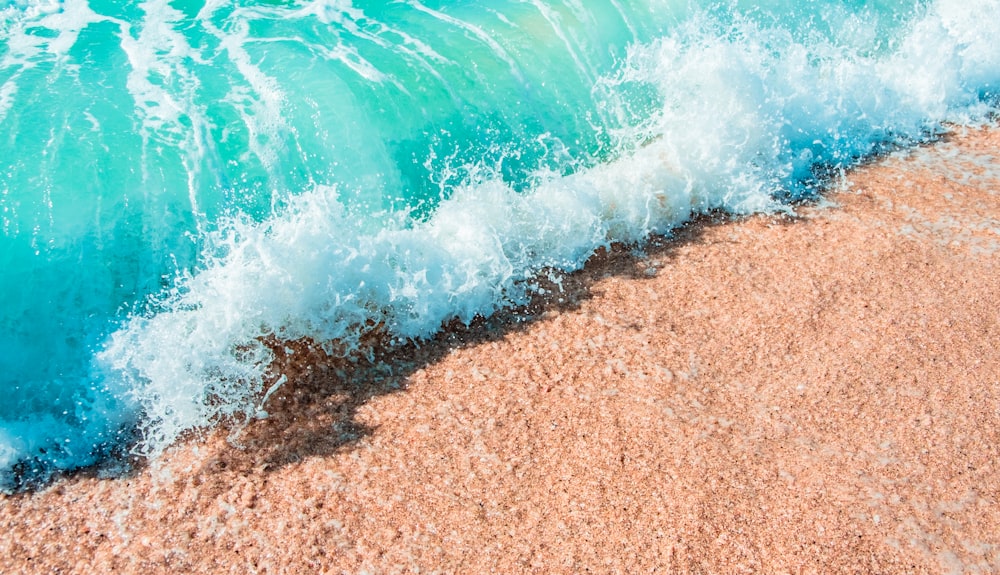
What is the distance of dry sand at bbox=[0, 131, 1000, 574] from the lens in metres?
2.53

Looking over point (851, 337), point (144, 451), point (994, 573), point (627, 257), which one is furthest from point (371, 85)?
point (994, 573)

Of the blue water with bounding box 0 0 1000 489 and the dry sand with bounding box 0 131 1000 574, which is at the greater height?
the blue water with bounding box 0 0 1000 489

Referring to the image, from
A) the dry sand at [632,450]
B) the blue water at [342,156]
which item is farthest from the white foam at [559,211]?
the dry sand at [632,450]

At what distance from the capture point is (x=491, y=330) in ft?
11.8

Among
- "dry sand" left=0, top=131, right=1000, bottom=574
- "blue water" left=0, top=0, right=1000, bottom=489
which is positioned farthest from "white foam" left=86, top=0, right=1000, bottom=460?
"dry sand" left=0, top=131, right=1000, bottom=574

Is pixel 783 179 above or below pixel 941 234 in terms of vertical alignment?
above

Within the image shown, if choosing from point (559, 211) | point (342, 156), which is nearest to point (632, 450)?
point (559, 211)

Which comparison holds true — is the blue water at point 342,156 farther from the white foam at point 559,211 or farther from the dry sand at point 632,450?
the dry sand at point 632,450

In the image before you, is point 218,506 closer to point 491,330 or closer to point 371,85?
point 491,330

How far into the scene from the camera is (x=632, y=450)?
2.87 meters

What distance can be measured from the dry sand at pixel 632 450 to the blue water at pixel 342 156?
0.32m

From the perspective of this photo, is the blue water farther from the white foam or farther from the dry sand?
the dry sand

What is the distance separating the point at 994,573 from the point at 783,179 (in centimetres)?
275

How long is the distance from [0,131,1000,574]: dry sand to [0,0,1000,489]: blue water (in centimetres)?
32
